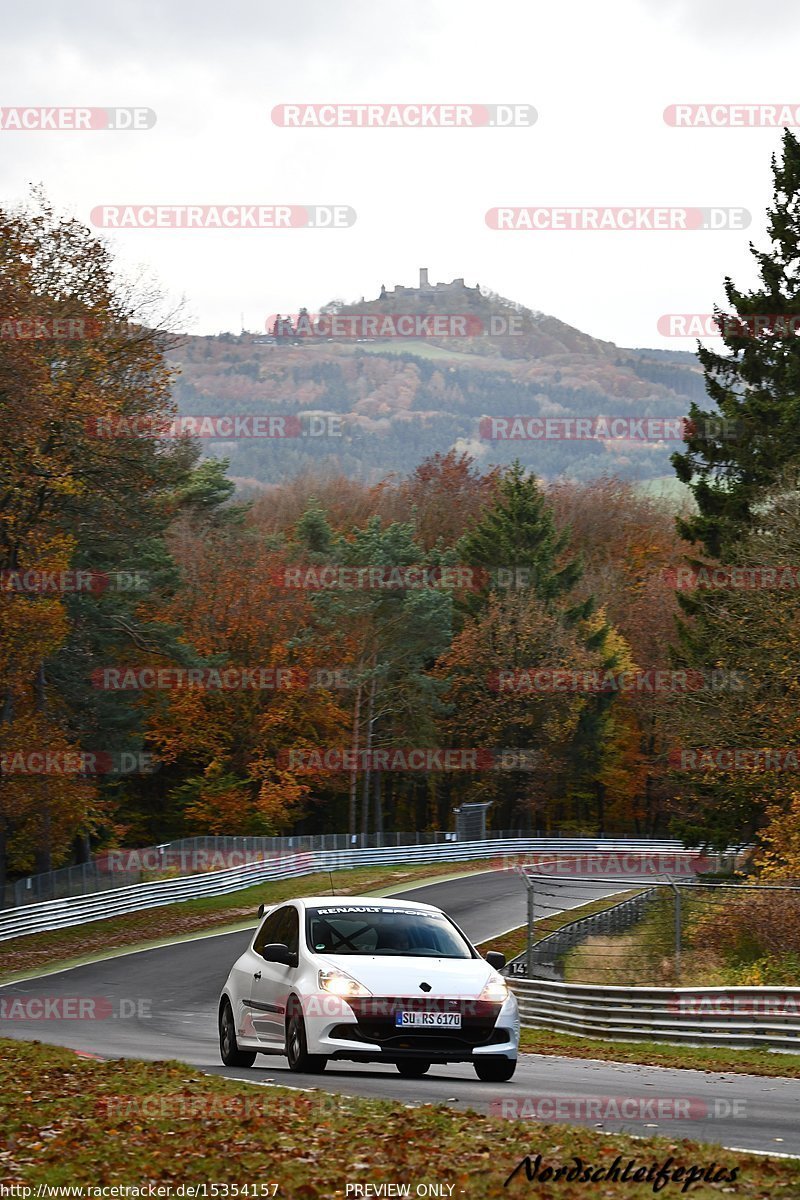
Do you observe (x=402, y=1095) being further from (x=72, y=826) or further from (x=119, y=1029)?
(x=72, y=826)

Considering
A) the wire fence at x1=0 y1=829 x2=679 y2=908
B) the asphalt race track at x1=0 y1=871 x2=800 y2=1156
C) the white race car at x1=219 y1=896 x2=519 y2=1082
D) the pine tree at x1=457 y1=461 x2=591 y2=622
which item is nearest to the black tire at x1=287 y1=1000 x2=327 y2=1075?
the white race car at x1=219 y1=896 x2=519 y2=1082

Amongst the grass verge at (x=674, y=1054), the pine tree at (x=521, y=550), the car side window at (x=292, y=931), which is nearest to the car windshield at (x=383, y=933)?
the car side window at (x=292, y=931)

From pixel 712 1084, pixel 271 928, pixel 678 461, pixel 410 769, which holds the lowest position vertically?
pixel 410 769

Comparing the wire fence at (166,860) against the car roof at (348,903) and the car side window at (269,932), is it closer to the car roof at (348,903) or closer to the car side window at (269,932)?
the car side window at (269,932)

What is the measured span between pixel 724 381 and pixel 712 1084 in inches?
1478

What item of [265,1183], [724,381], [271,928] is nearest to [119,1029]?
[271,928]

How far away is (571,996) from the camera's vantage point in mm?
22984

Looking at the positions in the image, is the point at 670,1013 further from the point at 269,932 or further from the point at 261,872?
the point at 261,872

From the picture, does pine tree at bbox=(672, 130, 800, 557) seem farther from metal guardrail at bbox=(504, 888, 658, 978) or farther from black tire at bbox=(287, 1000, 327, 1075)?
black tire at bbox=(287, 1000, 327, 1075)

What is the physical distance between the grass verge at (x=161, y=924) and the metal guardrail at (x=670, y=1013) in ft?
53.0

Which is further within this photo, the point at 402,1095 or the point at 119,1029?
the point at 119,1029

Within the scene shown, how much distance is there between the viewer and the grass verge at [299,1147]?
7797 millimetres

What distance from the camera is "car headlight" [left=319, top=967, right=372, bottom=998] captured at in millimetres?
13281

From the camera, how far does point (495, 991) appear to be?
13586mm
